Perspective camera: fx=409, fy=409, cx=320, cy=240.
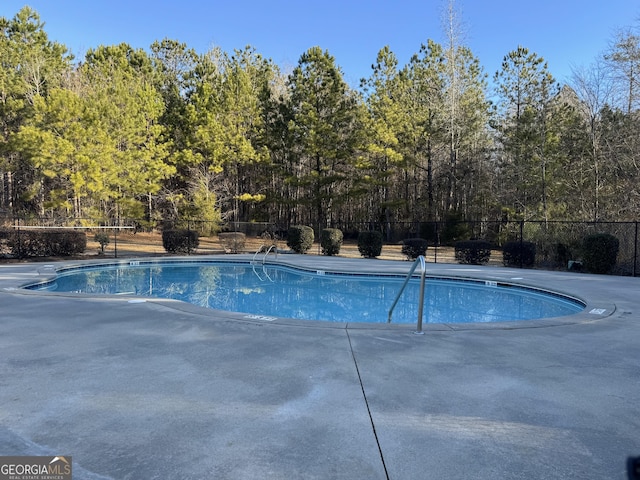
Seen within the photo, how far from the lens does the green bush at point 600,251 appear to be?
1145 cm

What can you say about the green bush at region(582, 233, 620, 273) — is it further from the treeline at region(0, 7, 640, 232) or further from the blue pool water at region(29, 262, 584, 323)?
the treeline at region(0, 7, 640, 232)

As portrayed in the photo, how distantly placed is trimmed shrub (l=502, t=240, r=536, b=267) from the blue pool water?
161 inches

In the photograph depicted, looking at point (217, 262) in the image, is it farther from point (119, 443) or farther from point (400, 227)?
point (400, 227)

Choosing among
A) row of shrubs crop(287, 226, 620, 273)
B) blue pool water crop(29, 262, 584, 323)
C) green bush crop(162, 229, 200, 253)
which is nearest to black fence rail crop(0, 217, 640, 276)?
row of shrubs crop(287, 226, 620, 273)

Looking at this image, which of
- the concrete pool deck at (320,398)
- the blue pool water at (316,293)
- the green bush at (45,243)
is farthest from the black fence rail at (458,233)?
the concrete pool deck at (320,398)

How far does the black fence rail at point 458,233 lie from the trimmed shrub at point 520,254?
393 millimetres

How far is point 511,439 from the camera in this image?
2.50 meters

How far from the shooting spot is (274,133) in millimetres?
27969

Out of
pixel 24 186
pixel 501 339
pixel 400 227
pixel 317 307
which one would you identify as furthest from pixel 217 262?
pixel 24 186

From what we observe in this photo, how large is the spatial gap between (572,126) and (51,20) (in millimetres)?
28672

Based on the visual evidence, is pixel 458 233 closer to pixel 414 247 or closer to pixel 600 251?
pixel 414 247

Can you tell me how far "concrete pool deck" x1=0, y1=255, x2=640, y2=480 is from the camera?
2.26 metres

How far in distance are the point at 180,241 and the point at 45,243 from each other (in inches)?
196

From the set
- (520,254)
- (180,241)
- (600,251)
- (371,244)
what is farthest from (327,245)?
(600,251)
